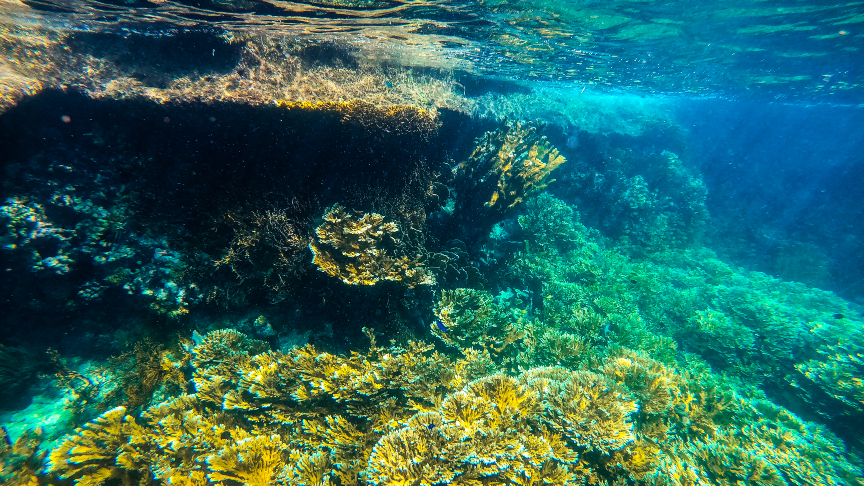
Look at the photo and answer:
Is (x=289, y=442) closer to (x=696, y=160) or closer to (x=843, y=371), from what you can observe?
(x=843, y=371)

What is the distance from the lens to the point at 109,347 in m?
4.90

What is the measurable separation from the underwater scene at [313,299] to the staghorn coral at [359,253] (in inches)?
1.7

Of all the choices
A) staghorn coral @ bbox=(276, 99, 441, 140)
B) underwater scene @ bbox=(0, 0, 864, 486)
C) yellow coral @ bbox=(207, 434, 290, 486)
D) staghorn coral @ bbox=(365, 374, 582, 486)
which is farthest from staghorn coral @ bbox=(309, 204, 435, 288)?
yellow coral @ bbox=(207, 434, 290, 486)

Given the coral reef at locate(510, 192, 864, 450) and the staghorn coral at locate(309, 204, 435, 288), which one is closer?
the staghorn coral at locate(309, 204, 435, 288)

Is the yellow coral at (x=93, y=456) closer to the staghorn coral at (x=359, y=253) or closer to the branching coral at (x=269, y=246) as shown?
the branching coral at (x=269, y=246)

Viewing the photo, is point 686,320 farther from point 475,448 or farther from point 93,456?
point 93,456

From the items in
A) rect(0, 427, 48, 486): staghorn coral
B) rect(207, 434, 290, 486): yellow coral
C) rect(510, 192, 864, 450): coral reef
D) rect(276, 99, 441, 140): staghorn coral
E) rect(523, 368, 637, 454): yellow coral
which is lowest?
rect(0, 427, 48, 486): staghorn coral

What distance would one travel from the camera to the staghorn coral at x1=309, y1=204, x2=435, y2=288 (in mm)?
4555

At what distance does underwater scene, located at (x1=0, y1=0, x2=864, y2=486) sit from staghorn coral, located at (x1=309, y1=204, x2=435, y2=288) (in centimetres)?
4

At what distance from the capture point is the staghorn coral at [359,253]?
455 centimetres

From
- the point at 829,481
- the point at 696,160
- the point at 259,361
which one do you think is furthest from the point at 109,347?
the point at 696,160

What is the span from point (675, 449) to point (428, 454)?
3.91 meters

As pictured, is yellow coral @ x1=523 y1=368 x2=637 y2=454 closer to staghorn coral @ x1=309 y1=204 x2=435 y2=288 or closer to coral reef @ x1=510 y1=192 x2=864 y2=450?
coral reef @ x1=510 y1=192 x2=864 y2=450

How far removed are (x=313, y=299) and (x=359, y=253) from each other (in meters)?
1.22
